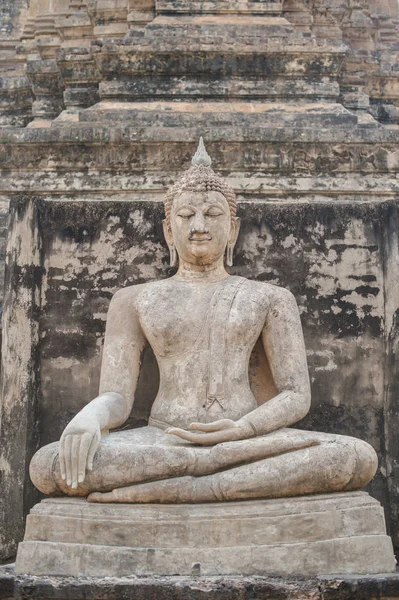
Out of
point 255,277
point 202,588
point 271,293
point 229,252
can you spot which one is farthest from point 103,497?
point 255,277

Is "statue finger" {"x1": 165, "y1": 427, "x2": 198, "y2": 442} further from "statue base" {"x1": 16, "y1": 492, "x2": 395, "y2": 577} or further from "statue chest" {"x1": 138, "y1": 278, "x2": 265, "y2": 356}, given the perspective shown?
"statue chest" {"x1": 138, "y1": 278, "x2": 265, "y2": 356}

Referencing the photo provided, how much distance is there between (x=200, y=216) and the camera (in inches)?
270

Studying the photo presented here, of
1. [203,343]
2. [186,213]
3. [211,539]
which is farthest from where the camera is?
[186,213]

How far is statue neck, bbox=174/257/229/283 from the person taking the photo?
697cm

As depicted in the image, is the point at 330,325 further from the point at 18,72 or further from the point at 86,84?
the point at 18,72

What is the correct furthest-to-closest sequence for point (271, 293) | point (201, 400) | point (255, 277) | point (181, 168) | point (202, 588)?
point (181, 168) < point (255, 277) < point (271, 293) < point (201, 400) < point (202, 588)

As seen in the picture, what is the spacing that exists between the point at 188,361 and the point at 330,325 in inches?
46.8

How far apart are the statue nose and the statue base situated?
1.73 m

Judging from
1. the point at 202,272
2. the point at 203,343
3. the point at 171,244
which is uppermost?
the point at 171,244

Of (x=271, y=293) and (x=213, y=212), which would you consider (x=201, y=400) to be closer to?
(x=271, y=293)

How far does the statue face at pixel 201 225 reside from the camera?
6.85 metres

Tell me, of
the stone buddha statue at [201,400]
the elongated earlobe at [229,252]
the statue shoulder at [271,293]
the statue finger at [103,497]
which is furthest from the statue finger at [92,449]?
the elongated earlobe at [229,252]

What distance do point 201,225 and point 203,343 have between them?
2.34 feet

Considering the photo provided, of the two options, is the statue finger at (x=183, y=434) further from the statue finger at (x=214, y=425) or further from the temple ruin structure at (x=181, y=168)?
the temple ruin structure at (x=181, y=168)
